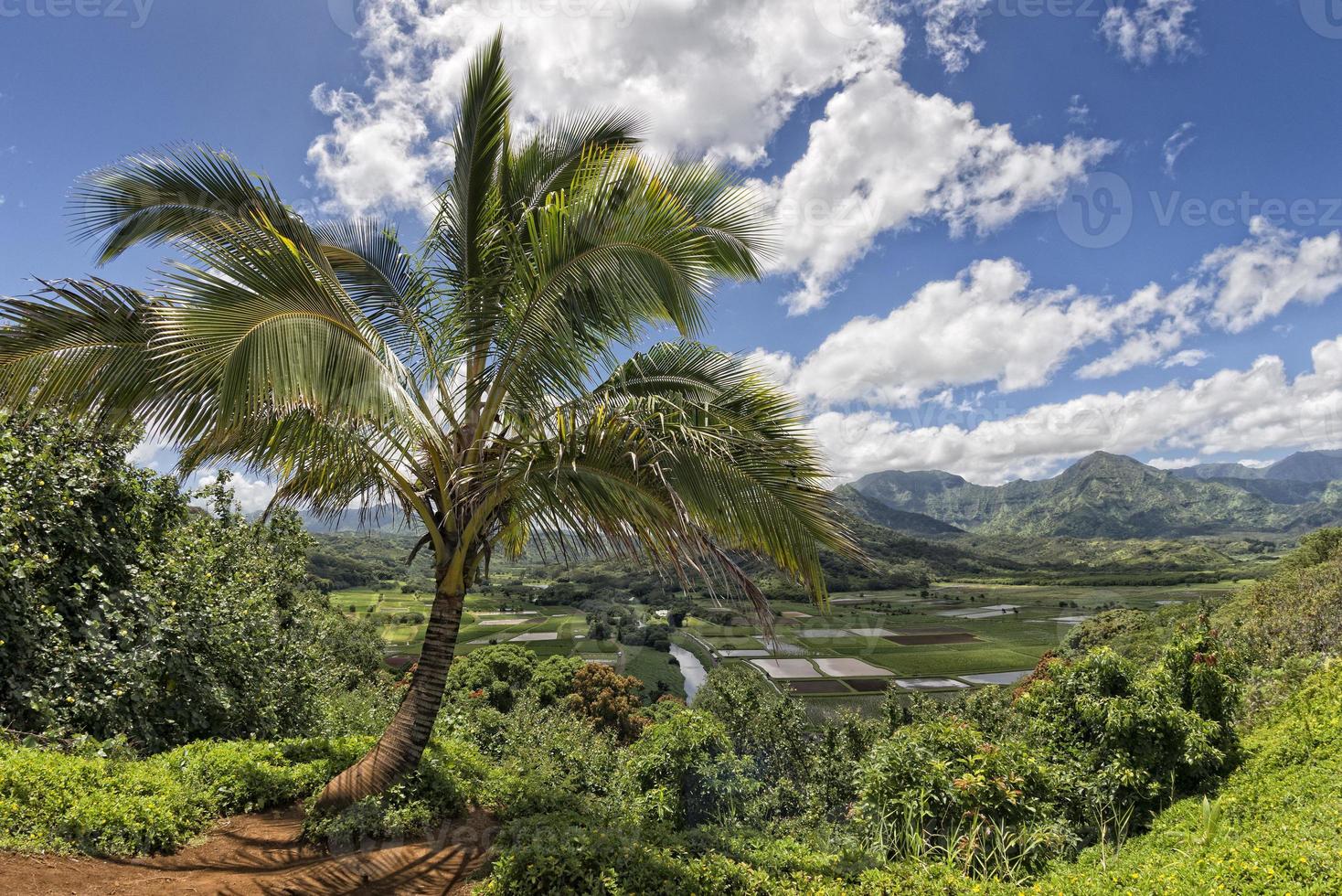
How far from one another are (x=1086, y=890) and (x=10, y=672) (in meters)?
9.58

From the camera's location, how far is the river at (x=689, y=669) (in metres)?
55.7

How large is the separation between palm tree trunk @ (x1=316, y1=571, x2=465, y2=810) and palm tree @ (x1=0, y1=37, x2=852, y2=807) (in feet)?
0.07

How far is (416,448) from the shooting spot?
18.3ft

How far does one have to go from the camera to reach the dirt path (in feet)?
12.3

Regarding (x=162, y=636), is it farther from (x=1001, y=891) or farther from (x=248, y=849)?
(x=1001, y=891)

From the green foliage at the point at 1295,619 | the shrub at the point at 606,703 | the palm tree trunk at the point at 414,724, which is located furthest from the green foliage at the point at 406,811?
the shrub at the point at 606,703

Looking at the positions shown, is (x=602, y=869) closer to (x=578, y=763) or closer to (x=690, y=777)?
(x=690, y=777)

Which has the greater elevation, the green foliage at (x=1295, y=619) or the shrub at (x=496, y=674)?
the green foliage at (x=1295, y=619)

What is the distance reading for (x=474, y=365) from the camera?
5.59 metres

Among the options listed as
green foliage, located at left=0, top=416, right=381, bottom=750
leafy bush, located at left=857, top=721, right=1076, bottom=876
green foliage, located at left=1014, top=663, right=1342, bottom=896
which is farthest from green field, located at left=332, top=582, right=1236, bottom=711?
leafy bush, located at left=857, top=721, right=1076, bottom=876

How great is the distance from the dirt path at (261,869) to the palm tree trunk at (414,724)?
1.54ft

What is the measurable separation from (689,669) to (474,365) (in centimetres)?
6426

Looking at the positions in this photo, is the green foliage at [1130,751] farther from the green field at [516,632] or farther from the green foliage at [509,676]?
the green field at [516,632]

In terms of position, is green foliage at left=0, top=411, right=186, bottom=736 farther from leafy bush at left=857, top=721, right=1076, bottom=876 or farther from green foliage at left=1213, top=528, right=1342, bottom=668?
green foliage at left=1213, top=528, right=1342, bottom=668
